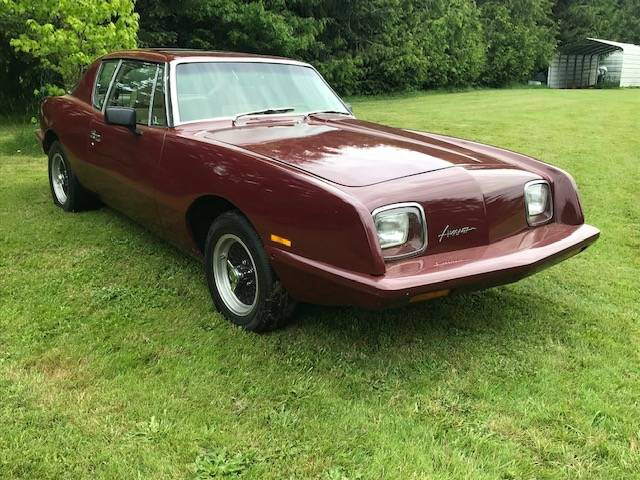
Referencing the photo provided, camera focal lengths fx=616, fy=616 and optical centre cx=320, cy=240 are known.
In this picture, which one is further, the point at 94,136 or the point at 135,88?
the point at 94,136

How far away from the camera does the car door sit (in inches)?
158

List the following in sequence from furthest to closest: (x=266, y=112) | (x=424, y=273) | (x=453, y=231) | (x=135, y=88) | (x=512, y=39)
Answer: (x=512, y=39), (x=135, y=88), (x=266, y=112), (x=453, y=231), (x=424, y=273)

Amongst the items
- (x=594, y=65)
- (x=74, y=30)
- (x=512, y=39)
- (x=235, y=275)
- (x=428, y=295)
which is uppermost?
(x=74, y=30)

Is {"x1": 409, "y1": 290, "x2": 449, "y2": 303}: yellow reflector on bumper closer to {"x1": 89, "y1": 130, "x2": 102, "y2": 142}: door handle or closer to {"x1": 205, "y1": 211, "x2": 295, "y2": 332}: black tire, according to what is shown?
{"x1": 205, "y1": 211, "x2": 295, "y2": 332}: black tire

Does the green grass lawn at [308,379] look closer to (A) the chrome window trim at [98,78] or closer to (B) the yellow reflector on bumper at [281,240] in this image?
(B) the yellow reflector on bumper at [281,240]

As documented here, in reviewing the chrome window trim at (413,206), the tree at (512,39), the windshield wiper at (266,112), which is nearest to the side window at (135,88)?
the windshield wiper at (266,112)

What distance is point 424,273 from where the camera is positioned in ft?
8.98

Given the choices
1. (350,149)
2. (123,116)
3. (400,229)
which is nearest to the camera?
(400,229)

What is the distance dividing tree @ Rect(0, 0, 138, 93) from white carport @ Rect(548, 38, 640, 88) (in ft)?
119

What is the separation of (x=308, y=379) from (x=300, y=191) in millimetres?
908

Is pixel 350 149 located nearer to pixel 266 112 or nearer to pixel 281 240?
pixel 281 240

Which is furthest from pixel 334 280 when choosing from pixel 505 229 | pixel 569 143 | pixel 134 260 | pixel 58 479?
pixel 569 143

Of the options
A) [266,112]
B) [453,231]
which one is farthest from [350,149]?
[266,112]

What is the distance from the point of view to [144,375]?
9.86ft
